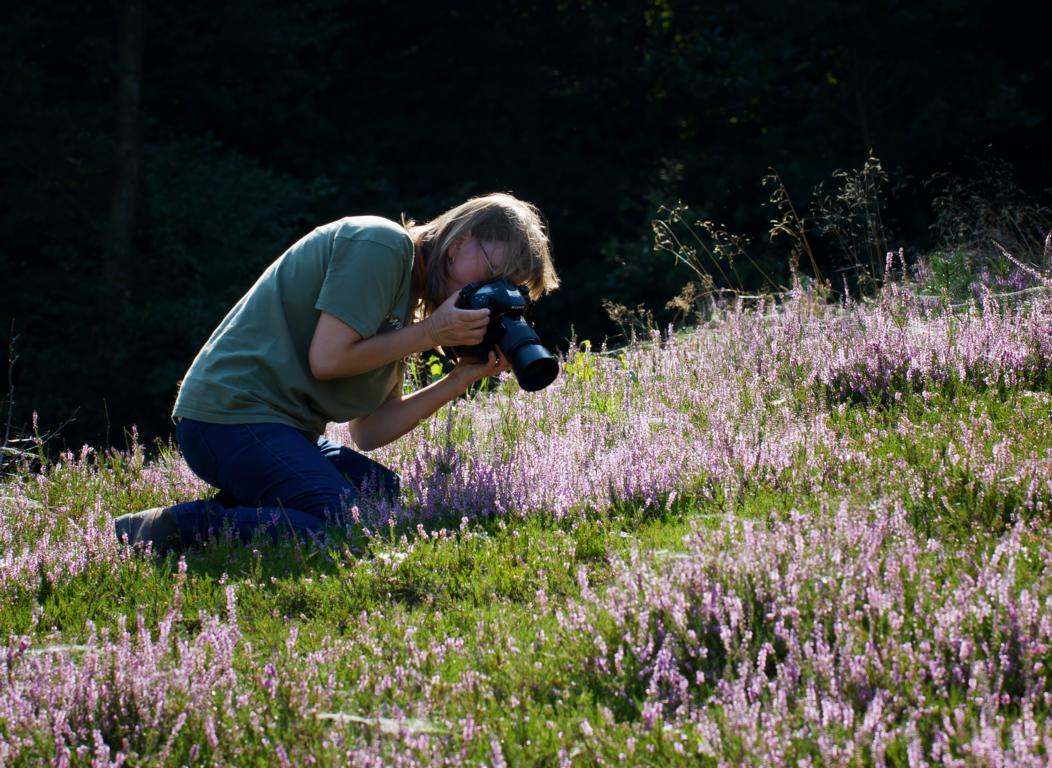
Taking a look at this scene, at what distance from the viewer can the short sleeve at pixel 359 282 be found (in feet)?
13.8

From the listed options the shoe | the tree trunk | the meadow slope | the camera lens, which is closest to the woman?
the shoe

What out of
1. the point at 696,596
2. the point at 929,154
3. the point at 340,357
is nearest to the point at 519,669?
the point at 696,596

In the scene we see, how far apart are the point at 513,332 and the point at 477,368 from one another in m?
0.47

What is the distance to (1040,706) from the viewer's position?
2.40 meters

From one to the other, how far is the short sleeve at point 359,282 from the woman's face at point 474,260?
0.25 m

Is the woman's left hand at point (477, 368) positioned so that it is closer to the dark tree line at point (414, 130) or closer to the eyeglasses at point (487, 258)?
the eyeglasses at point (487, 258)

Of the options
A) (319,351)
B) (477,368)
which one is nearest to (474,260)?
(477,368)

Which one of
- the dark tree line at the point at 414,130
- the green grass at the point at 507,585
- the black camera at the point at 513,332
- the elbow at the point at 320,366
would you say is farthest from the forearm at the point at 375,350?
the dark tree line at the point at 414,130

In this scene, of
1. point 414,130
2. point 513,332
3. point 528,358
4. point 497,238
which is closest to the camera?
point 528,358

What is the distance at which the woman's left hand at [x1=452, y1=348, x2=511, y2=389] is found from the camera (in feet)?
14.9

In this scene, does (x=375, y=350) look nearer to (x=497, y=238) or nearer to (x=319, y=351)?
(x=319, y=351)

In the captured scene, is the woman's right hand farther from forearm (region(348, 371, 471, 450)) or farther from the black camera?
forearm (region(348, 371, 471, 450))

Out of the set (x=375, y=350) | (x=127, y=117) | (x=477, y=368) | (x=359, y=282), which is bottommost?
(x=477, y=368)

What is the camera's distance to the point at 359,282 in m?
4.22
